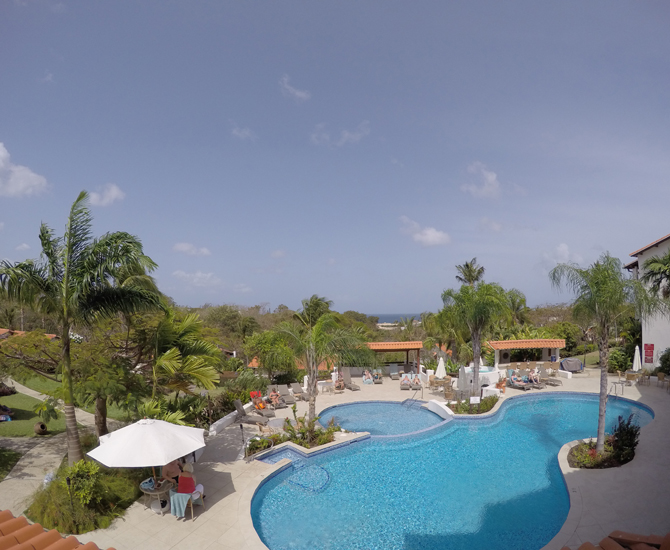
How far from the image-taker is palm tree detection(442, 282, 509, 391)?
51.7 ft

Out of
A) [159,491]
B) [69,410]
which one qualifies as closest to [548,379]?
[159,491]

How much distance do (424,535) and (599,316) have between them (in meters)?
7.03

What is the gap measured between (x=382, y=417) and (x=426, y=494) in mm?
6343

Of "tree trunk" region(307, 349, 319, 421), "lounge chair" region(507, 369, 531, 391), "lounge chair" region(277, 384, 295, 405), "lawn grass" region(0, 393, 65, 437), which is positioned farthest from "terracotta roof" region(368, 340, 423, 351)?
"lawn grass" region(0, 393, 65, 437)

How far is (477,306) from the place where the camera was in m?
15.8

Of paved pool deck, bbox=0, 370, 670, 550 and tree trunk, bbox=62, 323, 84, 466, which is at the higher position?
tree trunk, bbox=62, 323, 84, 466

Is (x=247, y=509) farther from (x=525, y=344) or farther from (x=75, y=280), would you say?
(x=525, y=344)

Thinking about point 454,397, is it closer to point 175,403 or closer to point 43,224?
point 175,403

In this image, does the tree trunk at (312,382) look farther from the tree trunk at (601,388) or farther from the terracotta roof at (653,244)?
the terracotta roof at (653,244)

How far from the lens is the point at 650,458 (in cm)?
1008

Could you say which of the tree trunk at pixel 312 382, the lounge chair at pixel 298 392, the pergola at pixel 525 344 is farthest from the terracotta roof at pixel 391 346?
the tree trunk at pixel 312 382

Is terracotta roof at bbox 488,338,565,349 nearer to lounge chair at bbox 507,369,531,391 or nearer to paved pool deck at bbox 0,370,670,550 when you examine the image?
lounge chair at bbox 507,369,531,391

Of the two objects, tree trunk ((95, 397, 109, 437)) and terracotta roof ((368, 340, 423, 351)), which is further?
terracotta roof ((368, 340, 423, 351))

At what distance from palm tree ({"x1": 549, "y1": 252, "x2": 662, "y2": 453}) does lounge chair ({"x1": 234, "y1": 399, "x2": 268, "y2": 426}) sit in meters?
10.2
